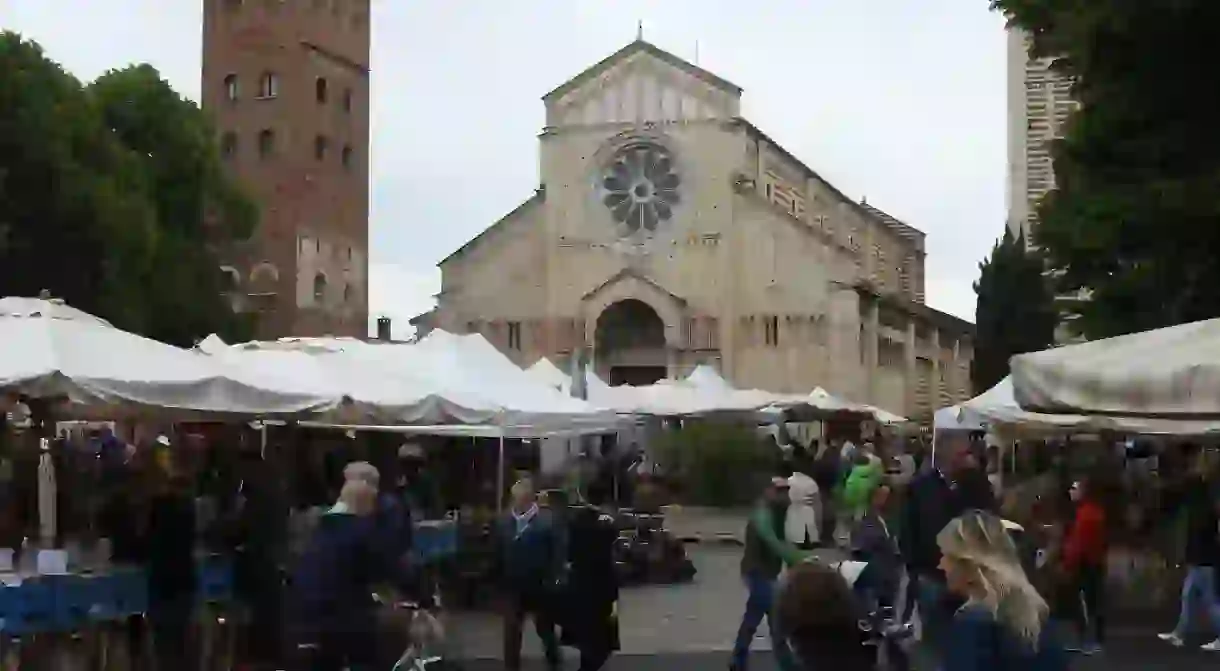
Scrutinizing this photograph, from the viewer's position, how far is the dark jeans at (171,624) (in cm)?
968

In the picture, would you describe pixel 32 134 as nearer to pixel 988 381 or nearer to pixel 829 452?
pixel 829 452

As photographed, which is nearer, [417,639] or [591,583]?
[417,639]

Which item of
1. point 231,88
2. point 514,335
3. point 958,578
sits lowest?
point 958,578

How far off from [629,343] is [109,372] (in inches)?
1497

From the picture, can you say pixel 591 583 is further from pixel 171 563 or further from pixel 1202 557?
pixel 1202 557

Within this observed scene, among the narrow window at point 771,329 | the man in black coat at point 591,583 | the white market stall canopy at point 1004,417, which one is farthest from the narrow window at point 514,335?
the man in black coat at point 591,583

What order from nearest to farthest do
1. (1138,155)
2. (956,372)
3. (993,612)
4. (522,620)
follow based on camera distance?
(993,612), (522,620), (1138,155), (956,372)

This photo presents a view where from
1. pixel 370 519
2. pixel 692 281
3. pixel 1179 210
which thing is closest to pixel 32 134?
pixel 692 281

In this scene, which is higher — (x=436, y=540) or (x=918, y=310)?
(x=918, y=310)

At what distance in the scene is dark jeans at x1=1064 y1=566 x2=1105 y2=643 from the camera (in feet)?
42.5

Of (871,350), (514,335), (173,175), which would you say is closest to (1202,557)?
(173,175)

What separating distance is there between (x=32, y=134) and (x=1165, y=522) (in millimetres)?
24412

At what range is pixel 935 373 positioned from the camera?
193ft

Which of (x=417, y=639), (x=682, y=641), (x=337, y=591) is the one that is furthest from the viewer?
(x=682, y=641)
